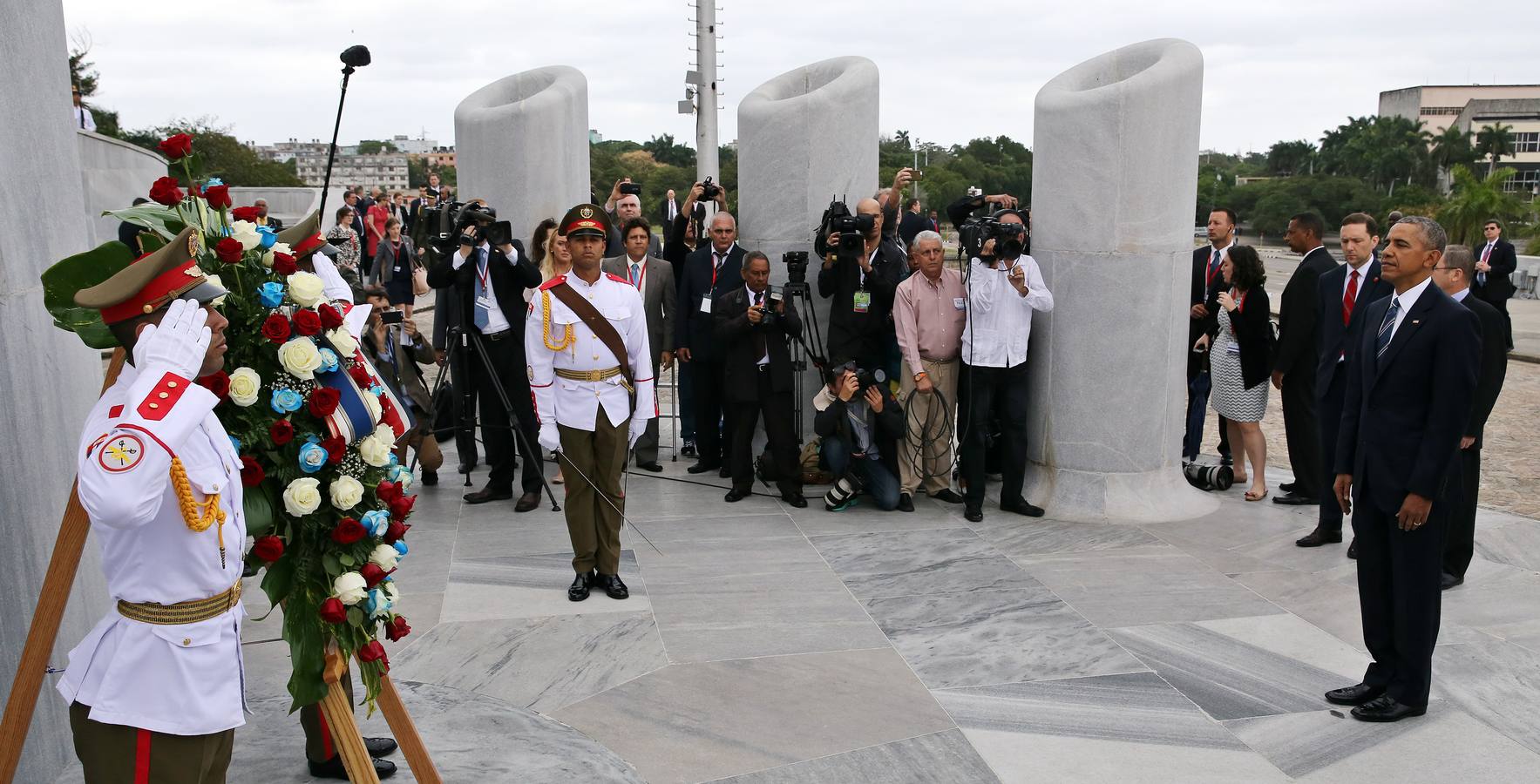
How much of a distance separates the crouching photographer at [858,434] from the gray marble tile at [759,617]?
123 cm

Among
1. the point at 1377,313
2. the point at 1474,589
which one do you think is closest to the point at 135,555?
the point at 1377,313

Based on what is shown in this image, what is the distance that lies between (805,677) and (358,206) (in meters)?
15.9

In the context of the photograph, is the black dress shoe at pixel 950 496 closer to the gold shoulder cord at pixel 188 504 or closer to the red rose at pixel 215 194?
the red rose at pixel 215 194

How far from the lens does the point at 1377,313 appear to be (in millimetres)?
4582

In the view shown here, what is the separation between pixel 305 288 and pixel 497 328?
4075 mm

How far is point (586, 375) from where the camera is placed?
5.50 metres

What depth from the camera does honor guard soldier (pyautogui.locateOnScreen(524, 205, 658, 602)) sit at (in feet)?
18.1

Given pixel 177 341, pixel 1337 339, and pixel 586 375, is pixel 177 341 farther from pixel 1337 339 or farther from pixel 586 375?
pixel 1337 339

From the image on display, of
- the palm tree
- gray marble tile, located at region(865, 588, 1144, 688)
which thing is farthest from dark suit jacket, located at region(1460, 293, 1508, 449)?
the palm tree

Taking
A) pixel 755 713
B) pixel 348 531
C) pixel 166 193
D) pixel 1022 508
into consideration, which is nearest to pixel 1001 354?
pixel 1022 508

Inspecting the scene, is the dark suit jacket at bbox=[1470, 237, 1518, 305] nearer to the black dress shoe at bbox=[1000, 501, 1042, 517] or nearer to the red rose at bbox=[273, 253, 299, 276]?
the black dress shoe at bbox=[1000, 501, 1042, 517]

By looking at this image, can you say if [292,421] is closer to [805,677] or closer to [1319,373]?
[805,677]

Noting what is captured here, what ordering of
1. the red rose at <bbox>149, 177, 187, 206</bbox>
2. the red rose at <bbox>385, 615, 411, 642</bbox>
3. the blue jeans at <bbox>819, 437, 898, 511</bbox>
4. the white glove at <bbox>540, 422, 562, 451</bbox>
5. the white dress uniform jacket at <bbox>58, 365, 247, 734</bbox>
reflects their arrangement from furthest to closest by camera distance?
the blue jeans at <bbox>819, 437, 898, 511</bbox> < the white glove at <bbox>540, 422, 562, 451</bbox> < the red rose at <bbox>385, 615, 411, 642</bbox> < the red rose at <bbox>149, 177, 187, 206</bbox> < the white dress uniform jacket at <bbox>58, 365, 247, 734</bbox>

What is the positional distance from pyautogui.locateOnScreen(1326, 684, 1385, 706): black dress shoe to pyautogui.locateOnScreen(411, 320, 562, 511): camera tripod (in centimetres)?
418
